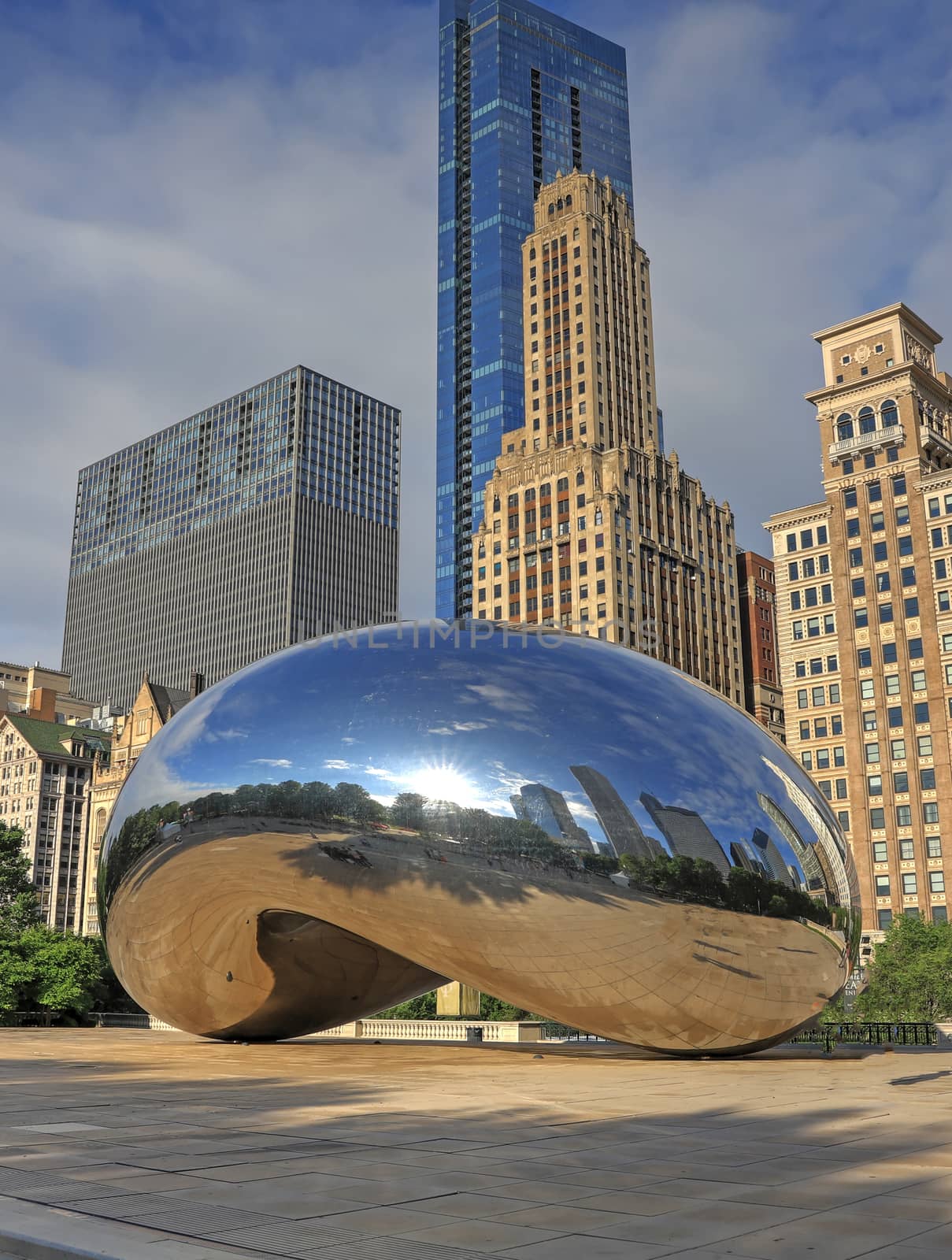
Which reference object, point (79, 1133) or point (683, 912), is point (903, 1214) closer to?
point (79, 1133)

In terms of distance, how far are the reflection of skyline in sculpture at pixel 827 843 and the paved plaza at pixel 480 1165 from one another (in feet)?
7.47

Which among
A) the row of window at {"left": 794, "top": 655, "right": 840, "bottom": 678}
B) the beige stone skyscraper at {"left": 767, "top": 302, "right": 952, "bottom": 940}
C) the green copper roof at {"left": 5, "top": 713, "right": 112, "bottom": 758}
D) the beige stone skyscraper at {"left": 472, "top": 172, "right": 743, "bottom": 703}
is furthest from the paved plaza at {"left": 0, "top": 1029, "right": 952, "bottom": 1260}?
the green copper roof at {"left": 5, "top": 713, "right": 112, "bottom": 758}

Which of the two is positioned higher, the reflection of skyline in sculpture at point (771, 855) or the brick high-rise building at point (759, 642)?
the brick high-rise building at point (759, 642)

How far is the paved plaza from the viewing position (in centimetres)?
576

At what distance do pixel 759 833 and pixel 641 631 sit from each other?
95016 mm

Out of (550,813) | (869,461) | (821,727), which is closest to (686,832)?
(550,813)

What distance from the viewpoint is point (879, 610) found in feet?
294

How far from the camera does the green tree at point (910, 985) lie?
47562 mm

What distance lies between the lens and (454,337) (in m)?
179

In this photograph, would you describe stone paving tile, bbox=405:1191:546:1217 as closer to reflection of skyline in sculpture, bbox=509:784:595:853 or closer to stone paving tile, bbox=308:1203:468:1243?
stone paving tile, bbox=308:1203:468:1243

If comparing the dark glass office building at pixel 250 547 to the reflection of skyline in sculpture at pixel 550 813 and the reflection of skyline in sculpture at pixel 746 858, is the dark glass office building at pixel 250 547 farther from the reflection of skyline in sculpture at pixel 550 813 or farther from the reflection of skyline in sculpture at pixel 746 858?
the reflection of skyline in sculpture at pixel 746 858

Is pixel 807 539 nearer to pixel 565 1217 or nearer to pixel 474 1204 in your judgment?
pixel 474 1204

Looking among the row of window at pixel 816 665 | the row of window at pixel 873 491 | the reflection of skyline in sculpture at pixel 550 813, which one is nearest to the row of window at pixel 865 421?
the row of window at pixel 873 491

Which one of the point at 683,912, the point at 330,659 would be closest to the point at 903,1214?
the point at 683,912
